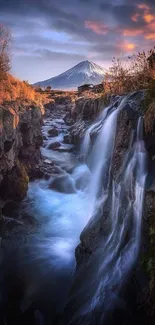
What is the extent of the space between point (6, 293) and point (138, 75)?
9285 millimetres

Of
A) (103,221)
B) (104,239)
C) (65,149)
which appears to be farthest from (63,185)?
(104,239)

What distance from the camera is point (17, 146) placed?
10703mm

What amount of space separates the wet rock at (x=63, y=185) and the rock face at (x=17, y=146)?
50.3 inches

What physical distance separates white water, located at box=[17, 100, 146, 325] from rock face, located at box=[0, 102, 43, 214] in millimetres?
973

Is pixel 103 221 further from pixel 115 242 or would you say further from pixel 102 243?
pixel 115 242

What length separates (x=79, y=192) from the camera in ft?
40.2

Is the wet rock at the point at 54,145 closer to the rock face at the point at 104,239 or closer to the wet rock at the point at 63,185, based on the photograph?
the wet rock at the point at 63,185

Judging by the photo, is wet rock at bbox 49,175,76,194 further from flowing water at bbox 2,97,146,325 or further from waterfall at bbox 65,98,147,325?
waterfall at bbox 65,98,147,325

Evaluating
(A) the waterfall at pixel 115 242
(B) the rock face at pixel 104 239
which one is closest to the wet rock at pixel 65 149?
(B) the rock face at pixel 104 239

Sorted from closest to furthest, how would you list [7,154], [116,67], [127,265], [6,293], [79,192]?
[127,265]
[6,293]
[7,154]
[79,192]
[116,67]

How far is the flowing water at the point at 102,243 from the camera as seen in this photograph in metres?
5.84

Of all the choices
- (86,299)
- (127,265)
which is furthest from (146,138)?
(86,299)

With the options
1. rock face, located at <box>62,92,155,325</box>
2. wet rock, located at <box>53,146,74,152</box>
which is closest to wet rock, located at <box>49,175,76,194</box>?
wet rock, located at <box>53,146,74,152</box>

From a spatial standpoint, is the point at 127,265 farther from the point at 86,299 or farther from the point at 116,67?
the point at 116,67
